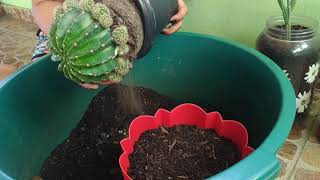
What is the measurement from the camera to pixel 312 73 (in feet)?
2.99

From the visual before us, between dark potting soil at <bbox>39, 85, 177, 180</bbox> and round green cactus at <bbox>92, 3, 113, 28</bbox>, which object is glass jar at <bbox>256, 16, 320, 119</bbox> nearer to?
dark potting soil at <bbox>39, 85, 177, 180</bbox>

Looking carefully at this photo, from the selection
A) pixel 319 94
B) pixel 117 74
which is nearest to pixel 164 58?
pixel 117 74

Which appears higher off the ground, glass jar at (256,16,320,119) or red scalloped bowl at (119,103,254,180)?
glass jar at (256,16,320,119)

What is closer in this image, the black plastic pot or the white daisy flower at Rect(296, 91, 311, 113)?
the black plastic pot

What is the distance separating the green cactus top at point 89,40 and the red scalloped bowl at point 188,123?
0.24 metres

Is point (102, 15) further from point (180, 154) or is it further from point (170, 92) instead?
point (170, 92)

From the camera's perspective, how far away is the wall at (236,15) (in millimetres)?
937

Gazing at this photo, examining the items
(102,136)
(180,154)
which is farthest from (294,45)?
(102,136)

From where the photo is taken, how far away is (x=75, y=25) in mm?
476

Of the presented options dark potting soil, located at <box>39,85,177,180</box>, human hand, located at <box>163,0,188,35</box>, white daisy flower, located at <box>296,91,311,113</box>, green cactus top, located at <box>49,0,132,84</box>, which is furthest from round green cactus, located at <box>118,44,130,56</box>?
white daisy flower, located at <box>296,91,311,113</box>

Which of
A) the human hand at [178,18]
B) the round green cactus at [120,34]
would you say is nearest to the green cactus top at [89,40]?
the round green cactus at [120,34]

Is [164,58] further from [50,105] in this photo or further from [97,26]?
[97,26]

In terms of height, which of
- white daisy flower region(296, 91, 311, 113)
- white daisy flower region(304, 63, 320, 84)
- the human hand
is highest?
the human hand

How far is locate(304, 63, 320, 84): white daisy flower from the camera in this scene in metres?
0.90
